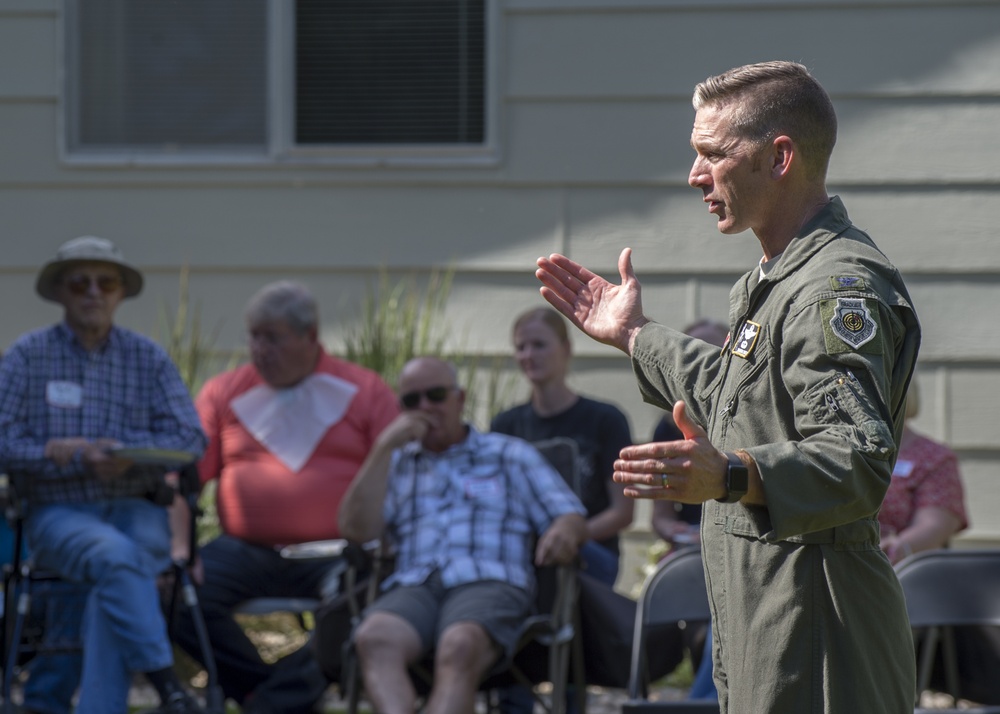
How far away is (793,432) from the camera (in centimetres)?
204

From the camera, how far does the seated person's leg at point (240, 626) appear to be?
499 cm

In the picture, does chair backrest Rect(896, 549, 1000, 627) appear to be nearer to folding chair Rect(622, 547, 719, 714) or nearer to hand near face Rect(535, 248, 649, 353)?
folding chair Rect(622, 547, 719, 714)

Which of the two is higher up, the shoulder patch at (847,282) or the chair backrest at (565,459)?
the shoulder patch at (847,282)

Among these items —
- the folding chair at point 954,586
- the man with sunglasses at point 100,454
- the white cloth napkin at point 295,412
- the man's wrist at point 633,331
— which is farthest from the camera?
the white cloth napkin at point 295,412

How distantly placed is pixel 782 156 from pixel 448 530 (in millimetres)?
3053

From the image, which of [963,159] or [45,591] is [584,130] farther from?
[45,591]

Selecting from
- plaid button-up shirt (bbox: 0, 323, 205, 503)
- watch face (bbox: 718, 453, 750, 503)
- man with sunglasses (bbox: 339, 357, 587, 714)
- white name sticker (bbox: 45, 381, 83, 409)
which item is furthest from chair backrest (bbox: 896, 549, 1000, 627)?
white name sticker (bbox: 45, 381, 83, 409)

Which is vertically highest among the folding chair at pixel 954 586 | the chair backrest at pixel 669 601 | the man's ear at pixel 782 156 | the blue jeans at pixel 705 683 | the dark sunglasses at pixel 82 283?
the man's ear at pixel 782 156

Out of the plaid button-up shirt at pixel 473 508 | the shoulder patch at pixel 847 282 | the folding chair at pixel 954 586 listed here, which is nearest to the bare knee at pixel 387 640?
the plaid button-up shirt at pixel 473 508

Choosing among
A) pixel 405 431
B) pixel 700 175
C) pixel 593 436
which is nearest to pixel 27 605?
pixel 405 431

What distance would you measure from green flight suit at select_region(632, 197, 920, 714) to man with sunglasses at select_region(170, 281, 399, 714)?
323cm

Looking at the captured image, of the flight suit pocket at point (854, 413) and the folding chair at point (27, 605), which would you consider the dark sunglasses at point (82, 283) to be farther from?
the flight suit pocket at point (854, 413)

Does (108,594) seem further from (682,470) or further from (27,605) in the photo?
(682,470)

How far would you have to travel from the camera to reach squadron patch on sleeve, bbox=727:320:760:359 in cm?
211
